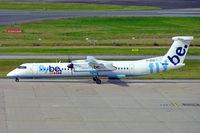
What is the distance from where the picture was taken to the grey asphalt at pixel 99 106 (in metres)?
28.7

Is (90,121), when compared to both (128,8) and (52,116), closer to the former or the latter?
(52,116)

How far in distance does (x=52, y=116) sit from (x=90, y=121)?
3.40 meters

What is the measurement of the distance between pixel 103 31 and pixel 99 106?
49.8m

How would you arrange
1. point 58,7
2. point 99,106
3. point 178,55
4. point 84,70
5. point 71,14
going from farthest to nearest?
point 58,7, point 71,14, point 178,55, point 84,70, point 99,106

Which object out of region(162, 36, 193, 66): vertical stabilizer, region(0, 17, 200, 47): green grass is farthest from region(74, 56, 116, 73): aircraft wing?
region(0, 17, 200, 47): green grass

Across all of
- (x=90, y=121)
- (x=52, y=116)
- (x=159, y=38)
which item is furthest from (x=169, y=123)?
(x=159, y=38)

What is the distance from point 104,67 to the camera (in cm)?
4256

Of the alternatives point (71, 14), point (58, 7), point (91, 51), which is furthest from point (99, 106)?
point (58, 7)

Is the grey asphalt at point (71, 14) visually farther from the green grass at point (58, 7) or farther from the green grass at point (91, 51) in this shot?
the green grass at point (91, 51)

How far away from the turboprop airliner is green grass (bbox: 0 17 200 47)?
26009 millimetres

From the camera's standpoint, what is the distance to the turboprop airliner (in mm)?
42406

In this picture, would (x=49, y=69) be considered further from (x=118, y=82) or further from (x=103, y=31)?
(x=103, y=31)

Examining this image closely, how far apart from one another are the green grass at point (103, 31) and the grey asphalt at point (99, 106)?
2665cm

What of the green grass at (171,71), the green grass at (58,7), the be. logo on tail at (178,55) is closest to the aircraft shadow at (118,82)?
the green grass at (171,71)
